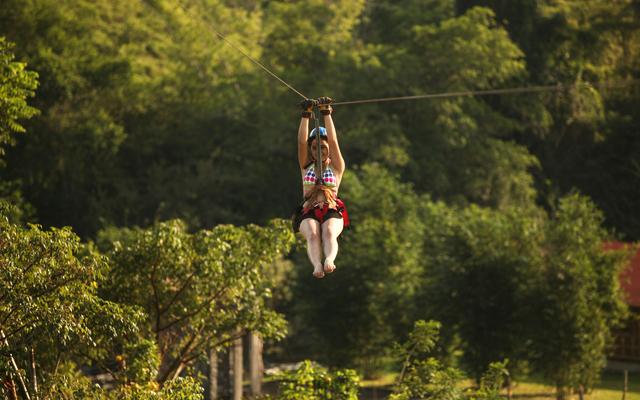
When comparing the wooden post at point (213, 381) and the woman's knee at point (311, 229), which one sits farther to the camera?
the wooden post at point (213, 381)

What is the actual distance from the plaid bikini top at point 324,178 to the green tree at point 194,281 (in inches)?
207

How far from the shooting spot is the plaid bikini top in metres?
9.99

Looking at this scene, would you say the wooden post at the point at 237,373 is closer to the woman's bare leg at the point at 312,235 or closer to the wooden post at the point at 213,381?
the wooden post at the point at 213,381

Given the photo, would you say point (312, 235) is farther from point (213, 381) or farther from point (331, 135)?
point (213, 381)

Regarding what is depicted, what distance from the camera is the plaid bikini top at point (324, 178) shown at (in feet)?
32.8

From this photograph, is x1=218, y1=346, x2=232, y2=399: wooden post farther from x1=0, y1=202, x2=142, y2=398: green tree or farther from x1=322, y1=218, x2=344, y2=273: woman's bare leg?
x1=322, y1=218, x2=344, y2=273: woman's bare leg

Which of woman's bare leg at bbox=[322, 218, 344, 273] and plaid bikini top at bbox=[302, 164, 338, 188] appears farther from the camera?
plaid bikini top at bbox=[302, 164, 338, 188]

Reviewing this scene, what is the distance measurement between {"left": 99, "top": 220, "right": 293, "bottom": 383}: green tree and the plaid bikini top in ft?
17.2

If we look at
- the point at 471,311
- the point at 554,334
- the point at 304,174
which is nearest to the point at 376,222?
the point at 471,311

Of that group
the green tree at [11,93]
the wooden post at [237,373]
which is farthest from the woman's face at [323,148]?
the wooden post at [237,373]

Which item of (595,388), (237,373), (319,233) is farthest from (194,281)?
(595,388)

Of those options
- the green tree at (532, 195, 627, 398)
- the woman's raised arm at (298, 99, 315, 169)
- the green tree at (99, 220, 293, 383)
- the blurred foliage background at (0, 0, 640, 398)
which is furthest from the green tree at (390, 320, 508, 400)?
the blurred foliage background at (0, 0, 640, 398)

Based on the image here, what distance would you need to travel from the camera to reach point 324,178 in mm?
9984

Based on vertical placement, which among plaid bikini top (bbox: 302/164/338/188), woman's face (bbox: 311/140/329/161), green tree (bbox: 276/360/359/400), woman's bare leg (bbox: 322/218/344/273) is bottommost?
green tree (bbox: 276/360/359/400)
